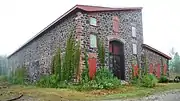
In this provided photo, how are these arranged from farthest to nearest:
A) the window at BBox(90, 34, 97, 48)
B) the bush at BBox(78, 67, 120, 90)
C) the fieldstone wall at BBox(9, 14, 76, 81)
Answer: the fieldstone wall at BBox(9, 14, 76, 81)
the window at BBox(90, 34, 97, 48)
the bush at BBox(78, 67, 120, 90)

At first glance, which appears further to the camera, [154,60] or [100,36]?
[154,60]

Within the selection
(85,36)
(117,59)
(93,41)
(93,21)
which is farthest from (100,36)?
(117,59)

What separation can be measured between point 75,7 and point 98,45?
Result: 137 inches

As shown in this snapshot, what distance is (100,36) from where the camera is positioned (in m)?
20.7

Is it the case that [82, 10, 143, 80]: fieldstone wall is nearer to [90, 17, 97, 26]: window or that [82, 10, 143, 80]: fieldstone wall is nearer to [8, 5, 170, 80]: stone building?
[8, 5, 170, 80]: stone building

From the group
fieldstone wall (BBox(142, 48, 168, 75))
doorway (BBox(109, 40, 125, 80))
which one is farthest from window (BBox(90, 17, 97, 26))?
fieldstone wall (BBox(142, 48, 168, 75))

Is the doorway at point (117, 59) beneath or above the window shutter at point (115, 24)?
beneath

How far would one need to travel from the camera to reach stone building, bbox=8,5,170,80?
19.8m

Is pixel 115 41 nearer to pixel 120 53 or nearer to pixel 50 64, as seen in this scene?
pixel 120 53

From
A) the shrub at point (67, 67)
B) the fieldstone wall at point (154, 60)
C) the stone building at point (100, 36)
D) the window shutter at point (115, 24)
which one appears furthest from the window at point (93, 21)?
the fieldstone wall at point (154, 60)

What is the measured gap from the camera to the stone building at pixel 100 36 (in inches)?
779

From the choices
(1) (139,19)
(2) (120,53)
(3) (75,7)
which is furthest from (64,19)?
(1) (139,19)

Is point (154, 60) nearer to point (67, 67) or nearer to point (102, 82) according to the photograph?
point (102, 82)

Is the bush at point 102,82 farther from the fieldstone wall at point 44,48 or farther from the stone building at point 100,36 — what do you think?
the fieldstone wall at point 44,48
